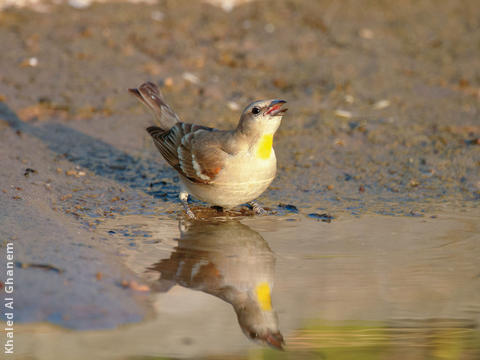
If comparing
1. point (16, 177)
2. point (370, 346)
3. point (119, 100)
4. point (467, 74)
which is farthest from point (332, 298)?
point (467, 74)

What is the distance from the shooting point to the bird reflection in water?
4711mm

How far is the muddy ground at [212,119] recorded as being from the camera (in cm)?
554

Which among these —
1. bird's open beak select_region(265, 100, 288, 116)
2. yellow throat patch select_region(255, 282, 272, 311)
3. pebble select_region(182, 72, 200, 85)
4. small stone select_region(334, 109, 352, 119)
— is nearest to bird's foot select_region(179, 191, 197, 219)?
bird's open beak select_region(265, 100, 288, 116)

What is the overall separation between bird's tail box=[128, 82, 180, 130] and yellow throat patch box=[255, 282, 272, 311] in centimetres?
269

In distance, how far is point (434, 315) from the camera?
15.6 ft

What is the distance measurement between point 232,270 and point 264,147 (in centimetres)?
131

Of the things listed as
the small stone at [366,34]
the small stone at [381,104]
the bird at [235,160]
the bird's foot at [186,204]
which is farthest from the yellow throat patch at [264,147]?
the small stone at [366,34]

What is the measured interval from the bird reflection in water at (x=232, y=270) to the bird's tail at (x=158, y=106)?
1367 mm

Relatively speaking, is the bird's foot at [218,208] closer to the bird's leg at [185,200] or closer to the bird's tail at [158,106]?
the bird's leg at [185,200]

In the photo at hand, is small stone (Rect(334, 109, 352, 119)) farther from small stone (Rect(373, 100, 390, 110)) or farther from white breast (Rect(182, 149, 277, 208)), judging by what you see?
white breast (Rect(182, 149, 277, 208))

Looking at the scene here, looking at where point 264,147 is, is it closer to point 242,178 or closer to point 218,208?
point 242,178

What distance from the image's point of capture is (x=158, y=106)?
7453 mm

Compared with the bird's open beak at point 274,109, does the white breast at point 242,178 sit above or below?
below

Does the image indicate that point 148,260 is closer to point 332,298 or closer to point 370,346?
point 332,298
